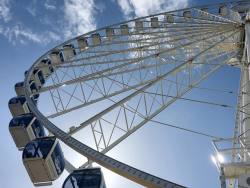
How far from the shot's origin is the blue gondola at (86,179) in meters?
8.71

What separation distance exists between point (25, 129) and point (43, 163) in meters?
2.71

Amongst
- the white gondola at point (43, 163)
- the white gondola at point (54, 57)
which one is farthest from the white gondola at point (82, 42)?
the white gondola at point (43, 163)

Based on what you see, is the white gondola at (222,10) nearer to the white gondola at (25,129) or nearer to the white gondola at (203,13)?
the white gondola at (203,13)

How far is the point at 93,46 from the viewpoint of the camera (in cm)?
2047

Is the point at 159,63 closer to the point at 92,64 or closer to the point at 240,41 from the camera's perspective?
the point at 92,64

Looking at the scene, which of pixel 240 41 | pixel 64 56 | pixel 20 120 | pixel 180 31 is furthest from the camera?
pixel 64 56

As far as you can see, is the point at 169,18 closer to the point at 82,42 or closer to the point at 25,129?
the point at 82,42

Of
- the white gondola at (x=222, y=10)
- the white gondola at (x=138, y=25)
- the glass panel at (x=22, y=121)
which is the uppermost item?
the white gondola at (x=138, y=25)

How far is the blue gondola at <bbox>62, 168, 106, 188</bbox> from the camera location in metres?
8.71

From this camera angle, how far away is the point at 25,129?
42.1 feet

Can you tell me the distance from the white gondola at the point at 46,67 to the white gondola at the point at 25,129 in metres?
4.47

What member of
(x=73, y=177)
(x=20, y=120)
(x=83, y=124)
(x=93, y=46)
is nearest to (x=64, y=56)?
(x=93, y=46)

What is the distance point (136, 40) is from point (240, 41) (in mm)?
4546

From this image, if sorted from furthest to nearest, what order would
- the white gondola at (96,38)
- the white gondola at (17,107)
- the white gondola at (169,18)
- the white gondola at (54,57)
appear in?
the white gondola at (169,18) → the white gondola at (96,38) → the white gondola at (54,57) → the white gondola at (17,107)
